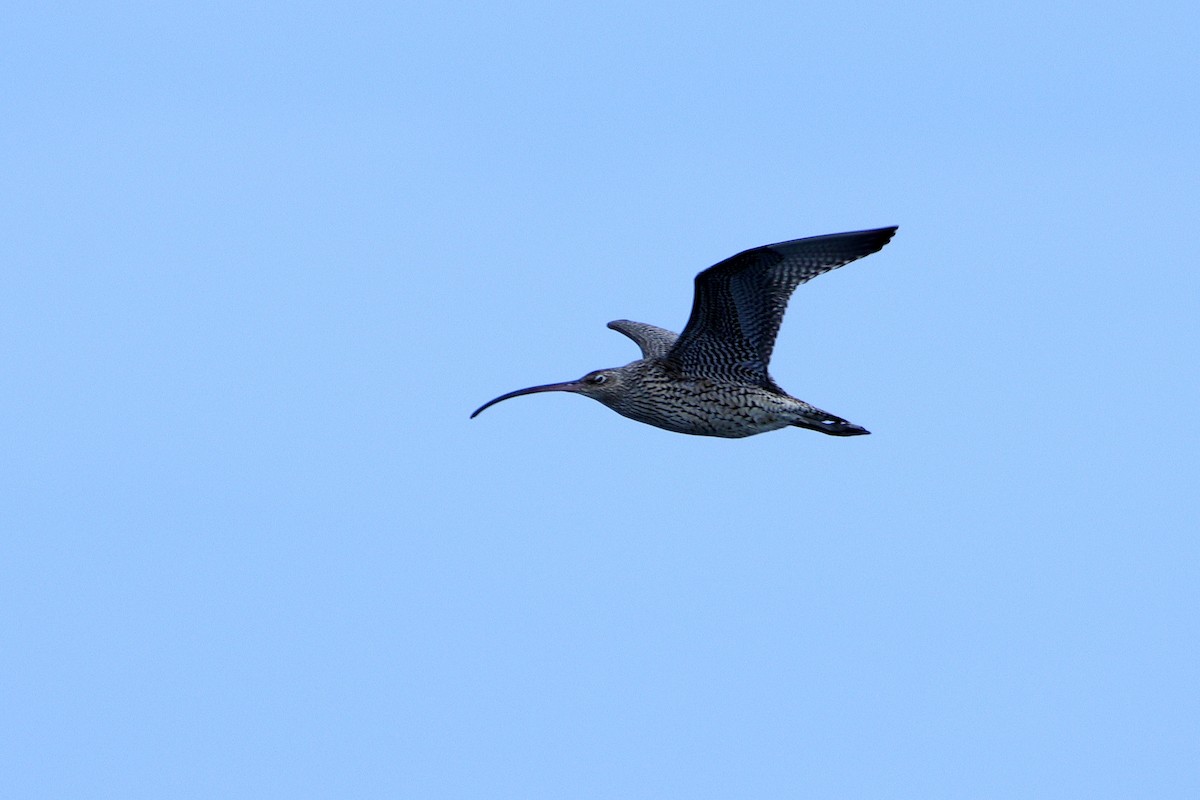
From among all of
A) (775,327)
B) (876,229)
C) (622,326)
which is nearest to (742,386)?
(775,327)

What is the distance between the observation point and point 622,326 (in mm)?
22016

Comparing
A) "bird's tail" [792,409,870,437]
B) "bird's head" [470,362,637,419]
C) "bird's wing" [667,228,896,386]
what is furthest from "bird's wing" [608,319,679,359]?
"bird's tail" [792,409,870,437]

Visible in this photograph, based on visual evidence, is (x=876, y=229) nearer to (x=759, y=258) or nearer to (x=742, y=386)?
(x=759, y=258)

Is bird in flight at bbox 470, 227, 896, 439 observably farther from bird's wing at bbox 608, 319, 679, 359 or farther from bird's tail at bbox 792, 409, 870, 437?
bird's wing at bbox 608, 319, 679, 359

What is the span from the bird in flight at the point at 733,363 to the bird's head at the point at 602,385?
10mm

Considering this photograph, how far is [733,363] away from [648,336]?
3.25 meters

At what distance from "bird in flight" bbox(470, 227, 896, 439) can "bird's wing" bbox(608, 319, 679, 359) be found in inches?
28.9

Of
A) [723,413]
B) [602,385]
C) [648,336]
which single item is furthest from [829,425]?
[648,336]

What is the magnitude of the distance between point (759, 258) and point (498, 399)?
13.0 ft

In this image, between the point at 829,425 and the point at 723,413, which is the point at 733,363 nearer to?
the point at 723,413

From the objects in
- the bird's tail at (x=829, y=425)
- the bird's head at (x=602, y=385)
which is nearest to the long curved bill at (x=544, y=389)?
the bird's head at (x=602, y=385)

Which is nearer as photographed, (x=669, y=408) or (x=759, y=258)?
(x=759, y=258)

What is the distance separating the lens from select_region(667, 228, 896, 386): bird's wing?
670 inches

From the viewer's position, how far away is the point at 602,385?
18.9 m
